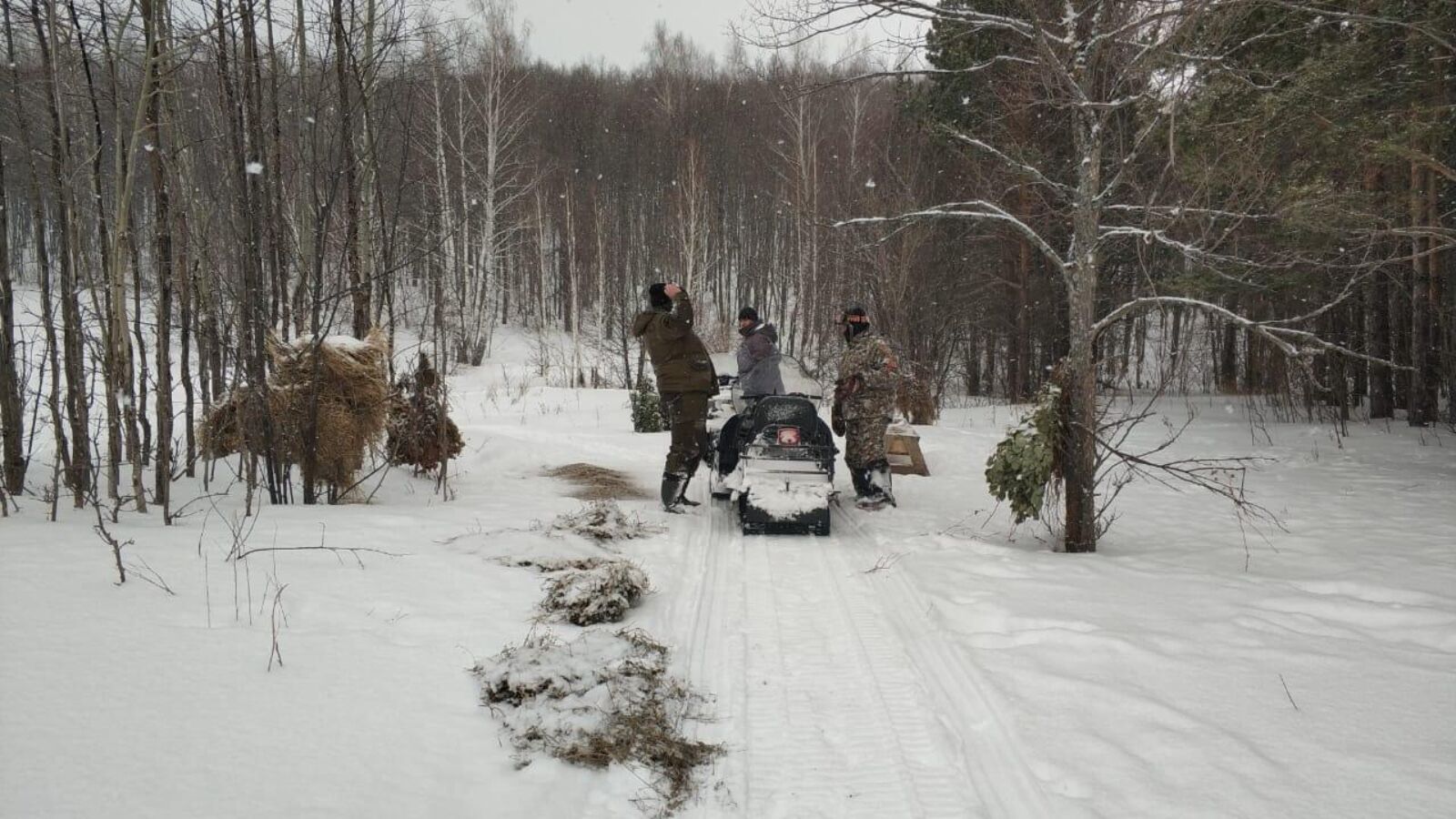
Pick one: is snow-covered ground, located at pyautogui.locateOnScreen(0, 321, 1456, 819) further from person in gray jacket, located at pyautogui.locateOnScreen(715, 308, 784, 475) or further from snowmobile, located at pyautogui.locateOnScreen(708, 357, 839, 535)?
person in gray jacket, located at pyautogui.locateOnScreen(715, 308, 784, 475)

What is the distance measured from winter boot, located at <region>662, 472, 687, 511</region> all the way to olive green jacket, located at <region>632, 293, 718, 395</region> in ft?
2.62

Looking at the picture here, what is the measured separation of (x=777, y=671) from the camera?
12.1ft

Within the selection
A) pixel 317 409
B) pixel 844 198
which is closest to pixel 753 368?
pixel 317 409

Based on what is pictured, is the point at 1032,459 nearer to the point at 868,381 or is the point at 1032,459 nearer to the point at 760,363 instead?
the point at 868,381

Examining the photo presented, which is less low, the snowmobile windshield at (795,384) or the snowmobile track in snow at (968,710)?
the snowmobile windshield at (795,384)

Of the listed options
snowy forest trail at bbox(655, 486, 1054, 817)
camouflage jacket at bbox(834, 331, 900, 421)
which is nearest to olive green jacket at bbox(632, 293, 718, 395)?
camouflage jacket at bbox(834, 331, 900, 421)

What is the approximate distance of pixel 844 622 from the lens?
433 cm

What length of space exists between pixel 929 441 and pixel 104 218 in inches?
364

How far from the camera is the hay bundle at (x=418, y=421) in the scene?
7.39m

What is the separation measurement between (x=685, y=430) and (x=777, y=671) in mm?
3570

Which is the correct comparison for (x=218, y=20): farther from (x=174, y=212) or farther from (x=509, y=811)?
(x=509, y=811)

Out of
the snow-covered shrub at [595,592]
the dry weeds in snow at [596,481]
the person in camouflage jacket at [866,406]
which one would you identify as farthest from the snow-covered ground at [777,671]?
the dry weeds in snow at [596,481]

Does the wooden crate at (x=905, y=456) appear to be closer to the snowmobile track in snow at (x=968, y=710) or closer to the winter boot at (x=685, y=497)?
the winter boot at (x=685, y=497)

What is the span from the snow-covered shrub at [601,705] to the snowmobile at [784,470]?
2684 mm
